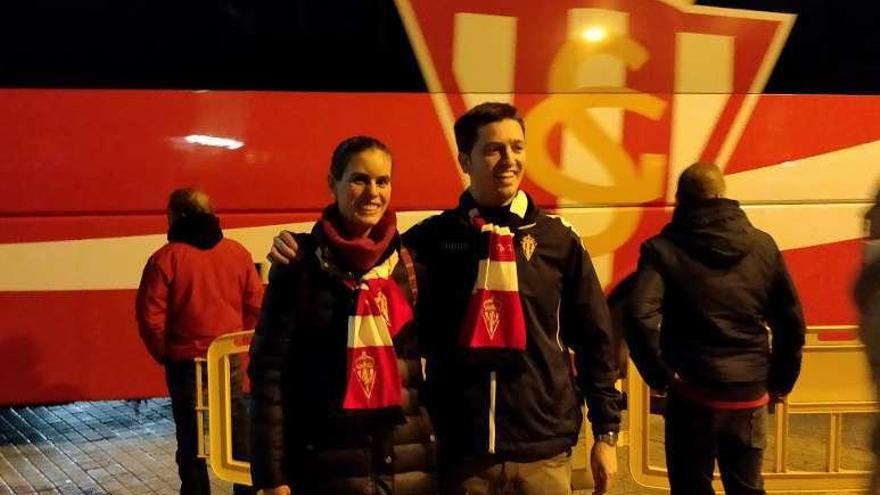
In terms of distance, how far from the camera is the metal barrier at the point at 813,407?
519 cm

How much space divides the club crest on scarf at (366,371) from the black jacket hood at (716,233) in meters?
1.85

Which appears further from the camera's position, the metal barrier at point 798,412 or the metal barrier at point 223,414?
the metal barrier at point 798,412

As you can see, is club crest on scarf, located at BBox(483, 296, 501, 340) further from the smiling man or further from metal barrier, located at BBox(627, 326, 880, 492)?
metal barrier, located at BBox(627, 326, 880, 492)

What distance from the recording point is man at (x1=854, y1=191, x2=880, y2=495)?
1823mm

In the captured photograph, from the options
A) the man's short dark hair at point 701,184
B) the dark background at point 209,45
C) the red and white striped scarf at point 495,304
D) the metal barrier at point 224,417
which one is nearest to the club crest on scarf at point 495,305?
the red and white striped scarf at point 495,304

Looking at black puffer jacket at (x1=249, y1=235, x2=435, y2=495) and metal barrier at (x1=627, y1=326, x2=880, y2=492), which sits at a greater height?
black puffer jacket at (x1=249, y1=235, x2=435, y2=495)

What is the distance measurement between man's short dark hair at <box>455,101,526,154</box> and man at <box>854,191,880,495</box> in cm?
114

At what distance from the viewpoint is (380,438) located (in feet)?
8.86

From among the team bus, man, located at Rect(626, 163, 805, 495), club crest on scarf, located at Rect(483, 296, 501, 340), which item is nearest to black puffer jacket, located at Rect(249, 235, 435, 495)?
club crest on scarf, located at Rect(483, 296, 501, 340)

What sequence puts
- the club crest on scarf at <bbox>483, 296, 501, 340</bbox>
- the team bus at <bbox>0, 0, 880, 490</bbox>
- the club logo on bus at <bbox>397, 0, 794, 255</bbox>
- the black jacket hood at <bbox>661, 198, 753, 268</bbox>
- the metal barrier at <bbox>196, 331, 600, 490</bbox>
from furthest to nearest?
the club logo on bus at <bbox>397, 0, 794, 255</bbox> → the team bus at <bbox>0, 0, 880, 490</bbox> → the metal barrier at <bbox>196, 331, 600, 490</bbox> → the black jacket hood at <bbox>661, 198, 753, 268</bbox> → the club crest on scarf at <bbox>483, 296, 501, 340</bbox>

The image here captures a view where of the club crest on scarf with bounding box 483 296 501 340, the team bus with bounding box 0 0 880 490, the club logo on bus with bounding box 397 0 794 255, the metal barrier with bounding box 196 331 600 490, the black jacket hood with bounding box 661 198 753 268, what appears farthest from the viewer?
the club logo on bus with bounding box 397 0 794 255

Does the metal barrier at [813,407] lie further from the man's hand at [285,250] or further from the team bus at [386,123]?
the man's hand at [285,250]

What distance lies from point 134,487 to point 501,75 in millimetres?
3484

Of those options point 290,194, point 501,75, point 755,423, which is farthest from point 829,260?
point 290,194
